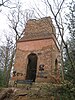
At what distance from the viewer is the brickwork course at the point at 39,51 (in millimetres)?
14930

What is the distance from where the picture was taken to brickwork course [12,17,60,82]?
1493 cm

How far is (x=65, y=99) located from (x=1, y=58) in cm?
1820

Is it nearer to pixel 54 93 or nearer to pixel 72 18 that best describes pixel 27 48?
pixel 72 18

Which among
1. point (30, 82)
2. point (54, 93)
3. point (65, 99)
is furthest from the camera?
point (30, 82)

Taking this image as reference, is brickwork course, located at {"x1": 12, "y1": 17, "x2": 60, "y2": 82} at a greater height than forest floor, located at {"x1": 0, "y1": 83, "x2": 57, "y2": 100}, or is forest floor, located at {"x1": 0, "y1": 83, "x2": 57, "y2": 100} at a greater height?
brickwork course, located at {"x1": 12, "y1": 17, "x2": 60, "y2": 82}

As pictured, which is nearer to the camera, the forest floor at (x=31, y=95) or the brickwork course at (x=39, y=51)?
the forest floor at (x=31, y=95)

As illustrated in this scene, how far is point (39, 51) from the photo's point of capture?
1588 centimetres

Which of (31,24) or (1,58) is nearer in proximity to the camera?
(31,24)

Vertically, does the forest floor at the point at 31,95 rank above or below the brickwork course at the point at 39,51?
below

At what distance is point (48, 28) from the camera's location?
55.1 ft

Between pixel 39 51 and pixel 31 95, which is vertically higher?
pixel 39 51

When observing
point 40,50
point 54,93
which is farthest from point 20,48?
point 54,93

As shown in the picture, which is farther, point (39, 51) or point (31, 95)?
point (39, 51)

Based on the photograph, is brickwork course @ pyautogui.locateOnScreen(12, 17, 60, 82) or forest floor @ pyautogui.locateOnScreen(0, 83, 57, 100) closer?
forest floor @ pyautogui.locateOnScreen(0, 83, 57, 100)
